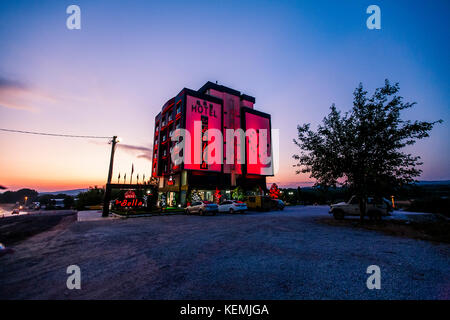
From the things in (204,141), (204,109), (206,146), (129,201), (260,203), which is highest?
(204,109)

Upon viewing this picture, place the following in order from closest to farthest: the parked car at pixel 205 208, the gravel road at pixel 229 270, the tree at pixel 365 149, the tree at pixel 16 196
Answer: the gravel road at pixel 229 270 → the tree at pixel 365 149 → the parked car at pixel 205 208 → the tree at pixel 16 196

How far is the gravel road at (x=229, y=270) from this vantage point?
11.5ft

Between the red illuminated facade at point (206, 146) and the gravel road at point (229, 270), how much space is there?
28333mm

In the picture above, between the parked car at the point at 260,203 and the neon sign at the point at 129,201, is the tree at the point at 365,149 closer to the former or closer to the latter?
the parked car at the point at 260,203

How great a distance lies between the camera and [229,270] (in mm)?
4535

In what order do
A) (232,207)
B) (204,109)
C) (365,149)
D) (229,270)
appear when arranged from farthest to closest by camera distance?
(204,109) < (232,207) < (365,149) < (229,270)

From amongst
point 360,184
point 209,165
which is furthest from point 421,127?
point 209,165

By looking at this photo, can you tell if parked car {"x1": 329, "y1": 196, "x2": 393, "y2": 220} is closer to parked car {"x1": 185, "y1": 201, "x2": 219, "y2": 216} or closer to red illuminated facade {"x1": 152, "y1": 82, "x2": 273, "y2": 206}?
parked car {"x1": 185, "y1": 201, "x2": 219, "y2": 216}

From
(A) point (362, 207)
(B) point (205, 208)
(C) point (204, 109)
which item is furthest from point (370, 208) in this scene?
(C) point (204, 109)

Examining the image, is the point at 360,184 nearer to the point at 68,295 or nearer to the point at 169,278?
the point at 169,278

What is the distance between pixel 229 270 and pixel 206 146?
3558 cm

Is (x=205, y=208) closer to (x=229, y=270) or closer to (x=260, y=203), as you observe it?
(x=260, y=203)

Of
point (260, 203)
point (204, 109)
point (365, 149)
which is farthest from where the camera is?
point (204, 109)

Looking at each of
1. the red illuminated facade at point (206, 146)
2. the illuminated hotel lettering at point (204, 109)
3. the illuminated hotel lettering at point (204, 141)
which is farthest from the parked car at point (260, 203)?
the illuminated hotel lettering at point (204, 109)
